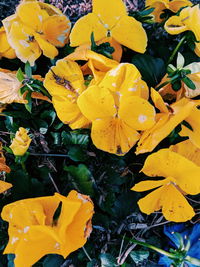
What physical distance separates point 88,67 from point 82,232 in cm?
31

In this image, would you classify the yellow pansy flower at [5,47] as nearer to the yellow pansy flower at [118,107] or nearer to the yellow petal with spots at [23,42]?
the yellow petal with spots at [23,42]

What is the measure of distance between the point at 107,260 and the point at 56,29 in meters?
0.50

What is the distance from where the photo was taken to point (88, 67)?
2.71 ft

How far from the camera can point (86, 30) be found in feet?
2.76

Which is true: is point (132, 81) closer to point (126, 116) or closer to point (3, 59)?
point (126, 116)

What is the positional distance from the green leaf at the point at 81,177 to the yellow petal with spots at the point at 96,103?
0.55ft

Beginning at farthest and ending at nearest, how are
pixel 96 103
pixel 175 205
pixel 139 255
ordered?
pixel 139 255 → pixel 175 205 → pixel 96 103

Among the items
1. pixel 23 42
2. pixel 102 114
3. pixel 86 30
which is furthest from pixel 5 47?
pixel 102 114

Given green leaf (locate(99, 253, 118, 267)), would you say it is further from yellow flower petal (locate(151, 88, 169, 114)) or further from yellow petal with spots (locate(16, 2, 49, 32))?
yellow petal with spots (locate(16, 2, 49, 32))

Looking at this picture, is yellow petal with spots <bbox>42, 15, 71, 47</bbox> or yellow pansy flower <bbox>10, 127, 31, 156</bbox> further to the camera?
yellow petal with spots <bbox>42, 15, 71, 47</bbox>

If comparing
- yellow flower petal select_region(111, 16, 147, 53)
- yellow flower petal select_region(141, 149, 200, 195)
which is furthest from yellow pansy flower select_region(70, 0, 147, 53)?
yellow flower petal select_region(141, 149, 200, 195)

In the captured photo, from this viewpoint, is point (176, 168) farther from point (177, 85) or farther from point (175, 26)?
point (175, 26)

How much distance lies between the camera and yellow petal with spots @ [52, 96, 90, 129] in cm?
77

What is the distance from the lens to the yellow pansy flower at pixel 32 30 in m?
0.85
